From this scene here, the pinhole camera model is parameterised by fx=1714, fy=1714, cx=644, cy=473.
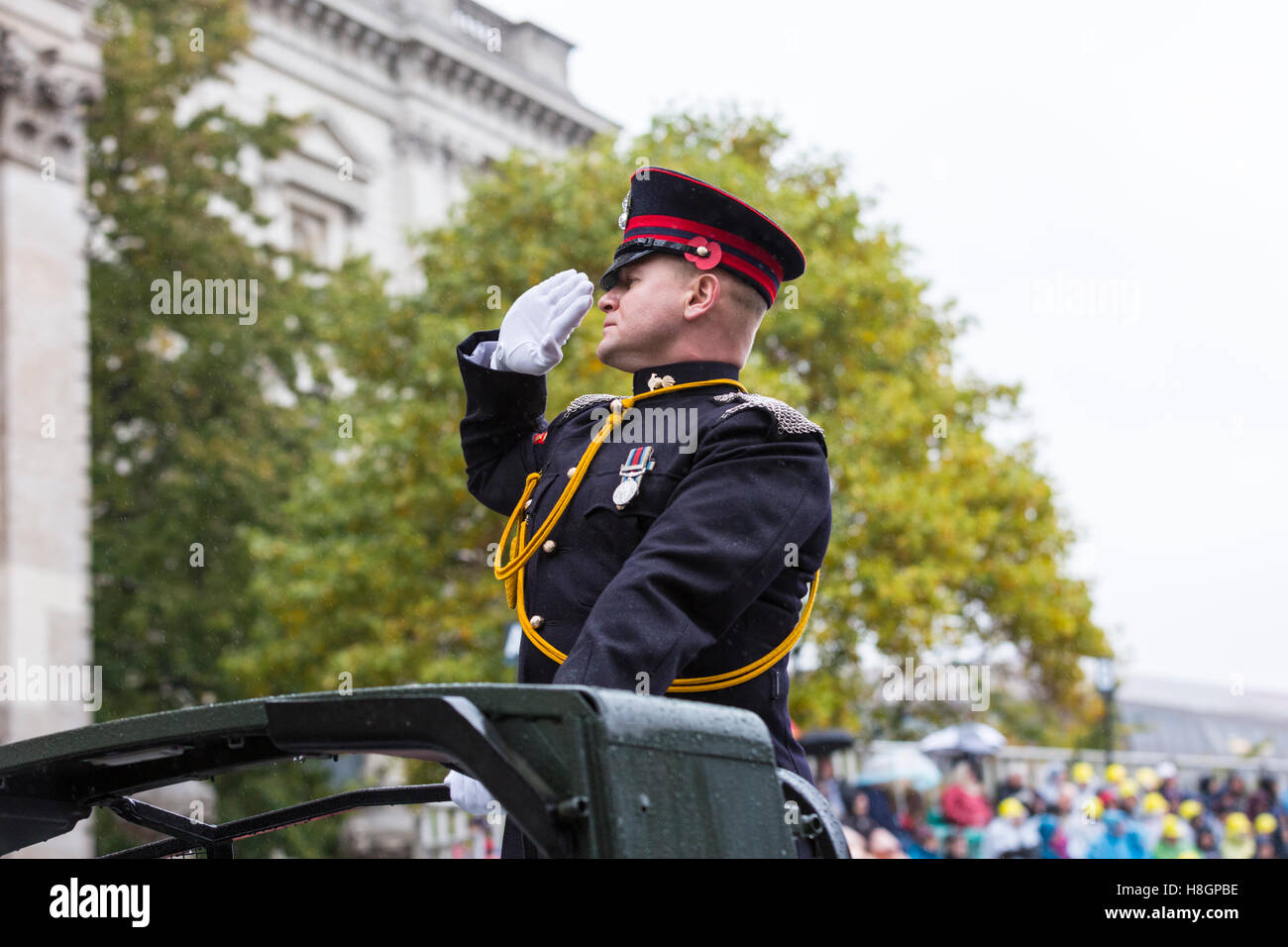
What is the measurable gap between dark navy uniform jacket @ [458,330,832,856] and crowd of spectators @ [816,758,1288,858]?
26.4ft

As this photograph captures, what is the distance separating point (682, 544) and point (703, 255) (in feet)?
2.67

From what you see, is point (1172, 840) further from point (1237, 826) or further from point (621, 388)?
point (621, 388)

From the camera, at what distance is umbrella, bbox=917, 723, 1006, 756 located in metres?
18.3

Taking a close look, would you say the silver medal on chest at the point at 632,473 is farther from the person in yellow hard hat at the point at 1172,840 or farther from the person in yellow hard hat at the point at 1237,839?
the person in yellow hard hat at the point at 1237,839

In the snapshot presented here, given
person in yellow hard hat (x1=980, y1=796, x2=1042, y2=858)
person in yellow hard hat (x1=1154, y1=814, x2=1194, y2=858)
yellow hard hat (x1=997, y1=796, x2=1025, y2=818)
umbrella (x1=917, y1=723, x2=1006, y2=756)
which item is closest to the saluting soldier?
person in yellow hard hat (x1=980, y1=796, x2=1042, y2=858)

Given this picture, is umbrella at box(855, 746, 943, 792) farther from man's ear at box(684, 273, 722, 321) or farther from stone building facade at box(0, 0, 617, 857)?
man's ear at box(684, 273, 722, 321)

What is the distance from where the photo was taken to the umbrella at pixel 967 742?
1833 cm

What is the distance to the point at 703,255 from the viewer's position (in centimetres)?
355

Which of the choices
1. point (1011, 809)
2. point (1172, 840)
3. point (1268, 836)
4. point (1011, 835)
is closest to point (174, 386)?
point (1011, 809)

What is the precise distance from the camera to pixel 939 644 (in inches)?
783
